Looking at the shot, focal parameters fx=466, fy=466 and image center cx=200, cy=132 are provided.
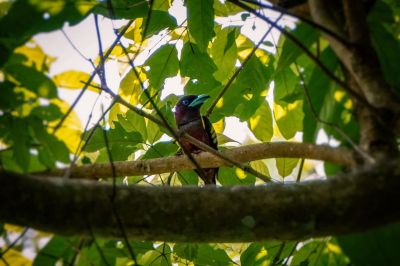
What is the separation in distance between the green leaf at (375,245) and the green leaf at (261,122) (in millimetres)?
1541

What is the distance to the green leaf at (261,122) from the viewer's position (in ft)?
9.59

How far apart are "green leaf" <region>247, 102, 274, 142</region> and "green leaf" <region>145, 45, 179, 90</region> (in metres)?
0.59

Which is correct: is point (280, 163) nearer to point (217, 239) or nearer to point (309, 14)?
point (309, 14)

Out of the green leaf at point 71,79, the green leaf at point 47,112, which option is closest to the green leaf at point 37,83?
the green leaf at point 47,112

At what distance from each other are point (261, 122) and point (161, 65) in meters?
0.72

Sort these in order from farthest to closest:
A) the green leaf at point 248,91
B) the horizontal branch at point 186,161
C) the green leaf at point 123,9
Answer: the green leaf at point 248,91 → the horizontal branch at point 186,161 → the green leaf at point 123,9

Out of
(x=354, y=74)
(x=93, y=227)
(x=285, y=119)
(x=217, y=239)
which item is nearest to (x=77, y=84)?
(x=93, y=227)

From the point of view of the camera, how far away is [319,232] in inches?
50.2

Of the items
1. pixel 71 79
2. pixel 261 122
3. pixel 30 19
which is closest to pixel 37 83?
pixel 30 19

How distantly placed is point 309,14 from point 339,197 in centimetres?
75

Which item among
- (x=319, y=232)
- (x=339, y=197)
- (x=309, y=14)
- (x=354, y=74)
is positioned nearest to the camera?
(x=339, y=197)

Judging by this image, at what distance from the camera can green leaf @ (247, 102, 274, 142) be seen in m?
2.92

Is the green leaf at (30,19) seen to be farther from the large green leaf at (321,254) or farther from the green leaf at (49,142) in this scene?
the large green leaf at (321,254)

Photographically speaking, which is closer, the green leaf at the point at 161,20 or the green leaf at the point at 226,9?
the green leaf at the point at 161,20
